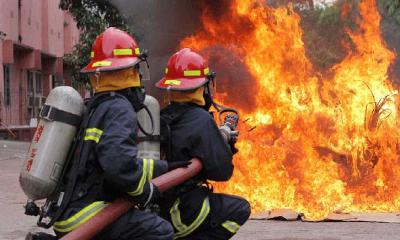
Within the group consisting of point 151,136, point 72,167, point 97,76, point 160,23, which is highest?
point 160,23

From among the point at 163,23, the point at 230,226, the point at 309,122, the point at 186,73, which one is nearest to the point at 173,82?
the point at 186,73

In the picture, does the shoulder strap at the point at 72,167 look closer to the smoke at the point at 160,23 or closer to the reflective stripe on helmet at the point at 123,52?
the reflective stripe on helmet at the point at 123,52

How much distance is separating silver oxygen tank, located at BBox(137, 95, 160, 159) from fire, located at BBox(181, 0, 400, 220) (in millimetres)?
4215

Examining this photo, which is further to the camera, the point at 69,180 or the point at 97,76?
the point at 97,76

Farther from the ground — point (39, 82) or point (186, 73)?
point (186, 73)

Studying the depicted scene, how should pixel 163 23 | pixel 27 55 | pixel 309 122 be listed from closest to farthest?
1. pixel 309 122
2. pixel 163 23
3. pixel 27 55

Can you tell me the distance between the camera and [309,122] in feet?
28.0

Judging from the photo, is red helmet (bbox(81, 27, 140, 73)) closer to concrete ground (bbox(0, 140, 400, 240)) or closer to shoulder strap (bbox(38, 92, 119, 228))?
shoulder strap (bbox(38, 92, 119, 228))

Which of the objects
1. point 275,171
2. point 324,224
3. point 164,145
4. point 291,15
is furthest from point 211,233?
point 291,15

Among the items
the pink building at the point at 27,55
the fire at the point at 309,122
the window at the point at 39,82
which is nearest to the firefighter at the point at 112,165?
the fire at the point at 309,122

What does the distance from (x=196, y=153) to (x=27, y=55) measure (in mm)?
19798

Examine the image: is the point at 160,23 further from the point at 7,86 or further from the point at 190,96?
the point at 7,86

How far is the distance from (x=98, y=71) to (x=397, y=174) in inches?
234

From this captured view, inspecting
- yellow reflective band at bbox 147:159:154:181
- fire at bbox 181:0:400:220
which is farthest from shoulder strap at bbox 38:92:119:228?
fire at bbox 181:0:400:220
